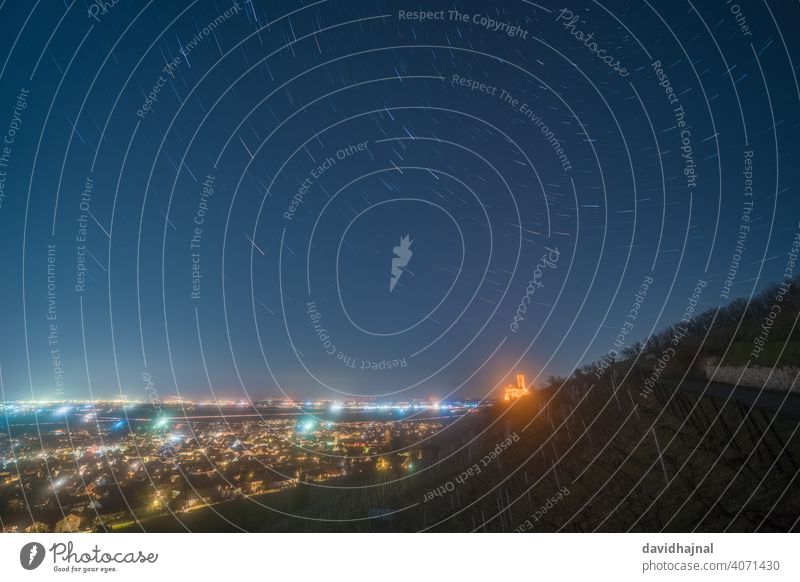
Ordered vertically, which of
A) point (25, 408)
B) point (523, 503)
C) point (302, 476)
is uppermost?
point (25, 408)

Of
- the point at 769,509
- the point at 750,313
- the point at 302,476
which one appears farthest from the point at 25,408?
the point at 750,313

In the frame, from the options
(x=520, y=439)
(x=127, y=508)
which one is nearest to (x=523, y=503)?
(x=520, y=439)

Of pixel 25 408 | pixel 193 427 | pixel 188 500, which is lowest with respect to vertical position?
pixel 188 500

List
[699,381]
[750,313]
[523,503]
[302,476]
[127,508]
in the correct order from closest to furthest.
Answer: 1. [127,508]
2. [523,503]
3. [302,476]
4. [699,381]
5. [750,313]

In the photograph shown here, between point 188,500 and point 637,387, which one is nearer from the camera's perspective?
point 188,500

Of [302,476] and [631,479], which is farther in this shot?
[302,476]

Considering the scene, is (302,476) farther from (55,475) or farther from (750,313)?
(750,313)

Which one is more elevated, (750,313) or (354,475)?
(750,313)
